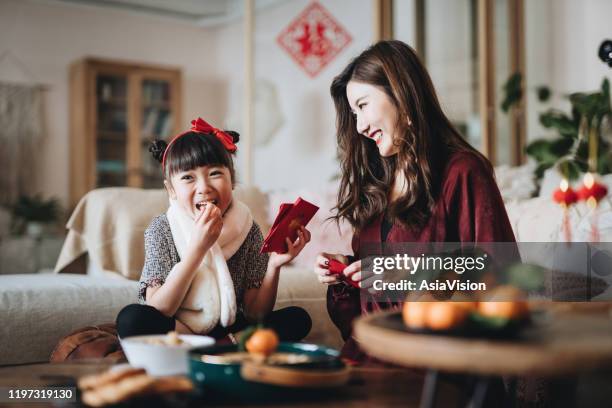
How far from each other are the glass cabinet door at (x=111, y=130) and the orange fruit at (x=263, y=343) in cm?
503

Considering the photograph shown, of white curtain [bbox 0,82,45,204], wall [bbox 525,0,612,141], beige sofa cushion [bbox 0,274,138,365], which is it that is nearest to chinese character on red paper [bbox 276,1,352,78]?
wall [bbox 525,0,612,141]

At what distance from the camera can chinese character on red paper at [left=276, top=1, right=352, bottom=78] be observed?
426 cm

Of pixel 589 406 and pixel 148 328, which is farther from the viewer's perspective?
pixel 589 406

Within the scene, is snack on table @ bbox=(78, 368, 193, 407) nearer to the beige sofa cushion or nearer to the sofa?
the sofa

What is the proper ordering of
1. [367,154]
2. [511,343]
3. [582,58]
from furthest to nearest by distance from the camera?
[582,58], [367,154], [511,343]

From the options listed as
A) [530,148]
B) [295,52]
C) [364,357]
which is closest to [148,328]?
[364,357]

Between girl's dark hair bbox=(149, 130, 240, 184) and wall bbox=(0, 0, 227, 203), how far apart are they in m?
4.62

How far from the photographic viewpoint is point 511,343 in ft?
2.46

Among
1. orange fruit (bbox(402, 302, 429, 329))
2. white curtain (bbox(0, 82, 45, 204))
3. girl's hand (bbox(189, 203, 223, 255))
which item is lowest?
orange fruit (bbox(402, 302, 429, 329))

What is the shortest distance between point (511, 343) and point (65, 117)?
5.76m

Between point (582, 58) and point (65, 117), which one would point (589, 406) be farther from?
point (65, 117)

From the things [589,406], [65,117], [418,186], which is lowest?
[589,406]

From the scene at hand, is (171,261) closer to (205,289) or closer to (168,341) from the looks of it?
(205,289)

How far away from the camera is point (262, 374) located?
0.91 metres
